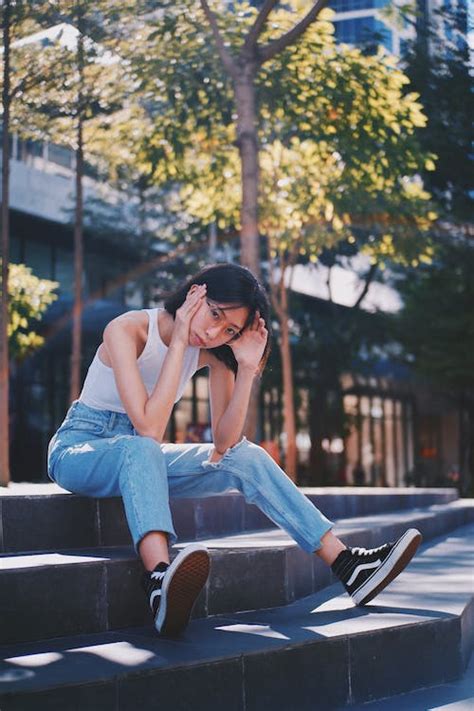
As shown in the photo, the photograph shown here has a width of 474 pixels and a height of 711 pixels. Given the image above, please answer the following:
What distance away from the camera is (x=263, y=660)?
3.47 metres

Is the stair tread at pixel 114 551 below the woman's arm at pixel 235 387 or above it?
below

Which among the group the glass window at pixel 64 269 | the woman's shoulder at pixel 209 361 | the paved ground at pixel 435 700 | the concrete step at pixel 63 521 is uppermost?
the glass window at pixel 64 269

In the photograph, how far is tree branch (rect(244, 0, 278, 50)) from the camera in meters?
10.8

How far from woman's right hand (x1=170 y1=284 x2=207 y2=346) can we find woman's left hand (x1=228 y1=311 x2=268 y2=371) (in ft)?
1.05

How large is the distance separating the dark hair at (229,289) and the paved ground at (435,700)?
1.65m

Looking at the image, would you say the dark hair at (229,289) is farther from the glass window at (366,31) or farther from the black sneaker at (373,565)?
the glass window at (366,31)

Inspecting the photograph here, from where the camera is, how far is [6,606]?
11.6 ft

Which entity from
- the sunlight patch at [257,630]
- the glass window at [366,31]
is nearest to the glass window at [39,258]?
the glass window at [366,31]

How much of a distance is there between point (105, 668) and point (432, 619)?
5.17 ft

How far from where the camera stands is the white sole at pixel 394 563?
423 cm

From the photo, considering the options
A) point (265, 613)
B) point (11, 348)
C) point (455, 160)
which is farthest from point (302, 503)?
point (455, 160)

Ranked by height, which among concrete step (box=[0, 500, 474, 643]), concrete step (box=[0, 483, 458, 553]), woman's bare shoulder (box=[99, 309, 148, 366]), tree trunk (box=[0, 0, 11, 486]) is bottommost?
concrete step (box=[0, 500, 474, 643])

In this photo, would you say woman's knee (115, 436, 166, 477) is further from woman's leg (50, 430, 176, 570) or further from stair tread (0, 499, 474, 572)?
stair tread (0, 499, 474, 572)

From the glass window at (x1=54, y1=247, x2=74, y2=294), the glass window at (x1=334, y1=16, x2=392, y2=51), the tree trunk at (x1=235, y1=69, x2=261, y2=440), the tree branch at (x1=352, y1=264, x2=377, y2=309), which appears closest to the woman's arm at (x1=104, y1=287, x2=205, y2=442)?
the tree trunk at (x1=235, y1=69, x2=261, y2=440)
